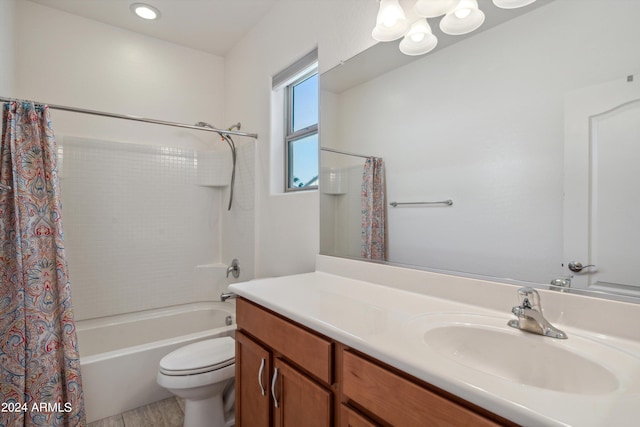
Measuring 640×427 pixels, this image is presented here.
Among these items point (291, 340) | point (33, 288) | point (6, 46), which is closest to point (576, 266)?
point (291, 340)

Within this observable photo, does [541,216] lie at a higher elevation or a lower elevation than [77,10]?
lower

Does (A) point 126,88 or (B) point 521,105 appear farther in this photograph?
(A) point 126,88

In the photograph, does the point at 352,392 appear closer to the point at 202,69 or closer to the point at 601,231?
the point at 601,231

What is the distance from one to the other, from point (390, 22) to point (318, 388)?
4.56 ft

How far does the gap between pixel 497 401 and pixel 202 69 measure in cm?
317

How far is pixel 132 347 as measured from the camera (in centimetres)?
196

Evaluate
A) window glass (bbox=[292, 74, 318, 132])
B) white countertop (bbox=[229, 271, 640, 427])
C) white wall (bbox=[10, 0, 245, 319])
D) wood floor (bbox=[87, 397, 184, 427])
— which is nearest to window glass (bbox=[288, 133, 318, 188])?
Answer: window glass (bbox=[292, 74, 318, 132])

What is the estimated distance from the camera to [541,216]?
0.92m

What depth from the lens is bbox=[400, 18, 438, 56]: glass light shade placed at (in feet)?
3.93

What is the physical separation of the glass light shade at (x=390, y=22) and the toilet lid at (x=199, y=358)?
1767mm

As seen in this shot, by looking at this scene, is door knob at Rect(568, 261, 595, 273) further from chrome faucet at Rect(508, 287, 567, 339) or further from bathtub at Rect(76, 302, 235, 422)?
bathtub at Rect(76, 302, 235, 422)

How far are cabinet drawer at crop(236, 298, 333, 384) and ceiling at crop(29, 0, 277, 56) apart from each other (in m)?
2.04

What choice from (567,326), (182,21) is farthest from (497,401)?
(182,21)

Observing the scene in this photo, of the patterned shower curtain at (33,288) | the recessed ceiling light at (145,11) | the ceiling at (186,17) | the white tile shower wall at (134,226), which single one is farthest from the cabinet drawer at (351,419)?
the recessed ceiling light at (145,11)
